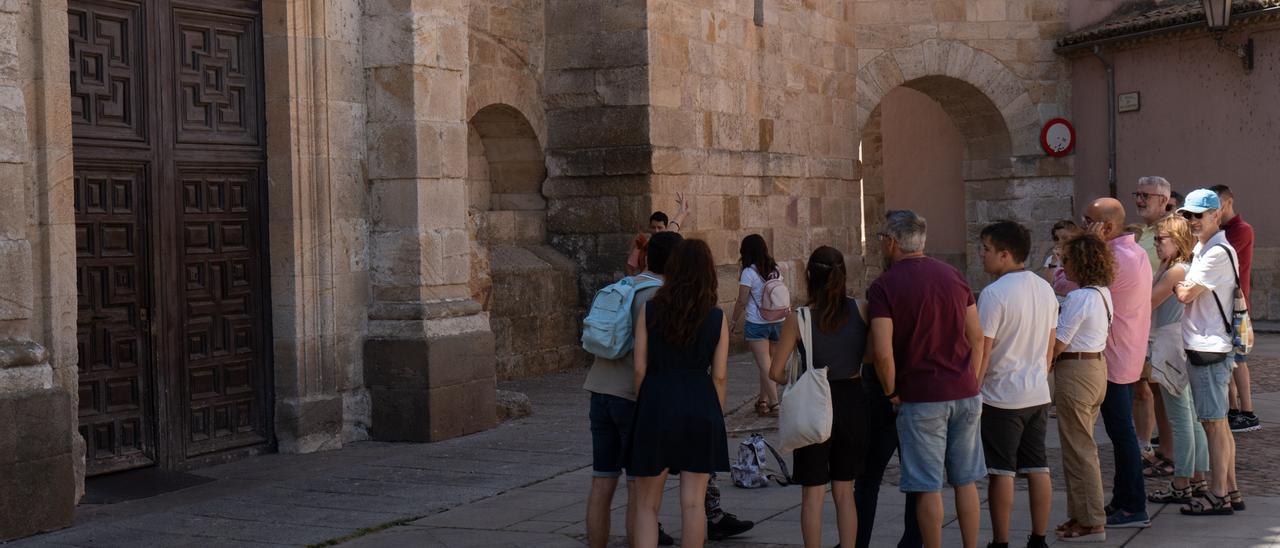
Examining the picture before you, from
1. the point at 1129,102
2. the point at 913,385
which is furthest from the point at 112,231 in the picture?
the point at 1129,102

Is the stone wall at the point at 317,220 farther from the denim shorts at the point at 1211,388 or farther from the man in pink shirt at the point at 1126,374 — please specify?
the denim shorts at the point at 1211,388

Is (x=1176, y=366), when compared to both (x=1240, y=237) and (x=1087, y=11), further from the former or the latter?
(x=1087, y=11)

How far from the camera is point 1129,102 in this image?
19.7m

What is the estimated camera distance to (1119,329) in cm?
699

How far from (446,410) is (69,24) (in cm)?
331

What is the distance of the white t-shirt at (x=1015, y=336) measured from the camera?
20.4 feet

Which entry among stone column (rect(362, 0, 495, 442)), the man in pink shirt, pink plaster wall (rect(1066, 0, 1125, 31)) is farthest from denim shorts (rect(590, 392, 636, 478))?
pink plaster wall (rect(1066, 0, 1125, 31))

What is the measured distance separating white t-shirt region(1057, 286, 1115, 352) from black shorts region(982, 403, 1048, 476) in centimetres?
42

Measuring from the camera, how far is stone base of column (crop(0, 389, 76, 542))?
7.00 meters

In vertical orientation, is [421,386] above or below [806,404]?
below

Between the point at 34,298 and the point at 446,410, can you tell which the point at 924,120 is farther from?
the point at 34,298

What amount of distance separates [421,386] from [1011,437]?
4609 millimetres

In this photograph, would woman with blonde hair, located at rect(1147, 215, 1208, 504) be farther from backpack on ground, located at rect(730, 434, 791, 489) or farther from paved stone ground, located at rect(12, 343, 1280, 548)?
backpack on ground, located at rect(730, 434, 791, 489)

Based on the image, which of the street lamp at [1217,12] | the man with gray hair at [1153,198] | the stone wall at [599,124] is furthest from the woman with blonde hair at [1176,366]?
the street lamp at [1217,12]
